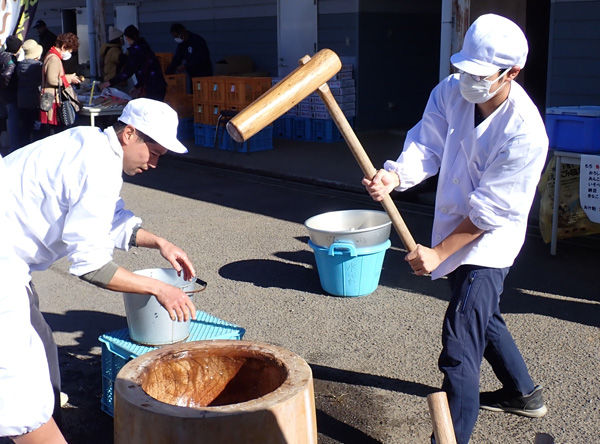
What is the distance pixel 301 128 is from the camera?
1366 cm

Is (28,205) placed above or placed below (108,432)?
above

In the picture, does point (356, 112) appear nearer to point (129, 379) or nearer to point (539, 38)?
point (539, 38)

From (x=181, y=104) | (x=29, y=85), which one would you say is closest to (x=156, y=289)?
(x=29, y=85)

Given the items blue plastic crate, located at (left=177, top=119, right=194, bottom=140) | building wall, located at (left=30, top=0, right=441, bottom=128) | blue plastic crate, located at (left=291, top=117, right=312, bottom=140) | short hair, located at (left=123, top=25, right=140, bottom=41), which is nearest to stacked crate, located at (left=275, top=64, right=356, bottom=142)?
blue plastic crate, located at (left=291, top=117, right=312, bottom=140)

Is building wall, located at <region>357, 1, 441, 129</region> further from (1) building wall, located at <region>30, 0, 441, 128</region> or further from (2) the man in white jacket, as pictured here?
(2) the man in white jacket

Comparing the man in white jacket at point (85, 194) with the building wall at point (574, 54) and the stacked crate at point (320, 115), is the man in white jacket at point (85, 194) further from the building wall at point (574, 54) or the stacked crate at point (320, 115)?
the stacked crate at point (320, 115)

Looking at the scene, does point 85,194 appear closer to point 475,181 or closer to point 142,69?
point 475,181

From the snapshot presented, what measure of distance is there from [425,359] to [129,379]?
2306 millimetres

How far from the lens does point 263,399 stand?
266cm

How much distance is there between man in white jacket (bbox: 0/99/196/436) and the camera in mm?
2943

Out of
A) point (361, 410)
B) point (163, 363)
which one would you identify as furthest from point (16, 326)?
point (361, 410)

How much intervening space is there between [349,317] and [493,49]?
2.72 metres

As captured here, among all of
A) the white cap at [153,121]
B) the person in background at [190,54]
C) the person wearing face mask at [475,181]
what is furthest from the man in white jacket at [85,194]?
the person in background at [190,54]

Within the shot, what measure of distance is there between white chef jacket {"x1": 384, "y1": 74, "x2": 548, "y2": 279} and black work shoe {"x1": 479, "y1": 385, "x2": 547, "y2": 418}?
87cm
